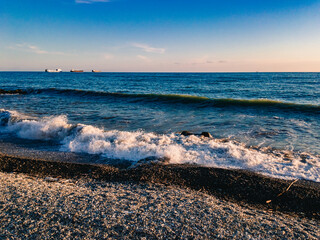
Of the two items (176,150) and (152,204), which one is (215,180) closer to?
(152,204)

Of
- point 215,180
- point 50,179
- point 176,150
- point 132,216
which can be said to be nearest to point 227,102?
point 176,150

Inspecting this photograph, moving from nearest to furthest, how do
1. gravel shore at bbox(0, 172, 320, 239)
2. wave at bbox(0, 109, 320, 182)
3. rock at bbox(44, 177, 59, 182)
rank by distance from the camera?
gravel shore at bbox(0, 172, 320, 239), rock at bbox(44, 177, 59, 182), wave at bbox(0, 109, 320, 182)

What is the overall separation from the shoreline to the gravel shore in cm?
37

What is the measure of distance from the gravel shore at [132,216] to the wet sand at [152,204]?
0.04 ft

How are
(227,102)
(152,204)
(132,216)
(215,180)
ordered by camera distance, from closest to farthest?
1. (132,216)
2. (152,204)
3. (215,180)
4. (227,102)

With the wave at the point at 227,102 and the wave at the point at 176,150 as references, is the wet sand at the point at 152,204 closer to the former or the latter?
the wave at the point at 176,150

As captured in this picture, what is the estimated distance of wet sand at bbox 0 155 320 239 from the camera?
9.64 feet

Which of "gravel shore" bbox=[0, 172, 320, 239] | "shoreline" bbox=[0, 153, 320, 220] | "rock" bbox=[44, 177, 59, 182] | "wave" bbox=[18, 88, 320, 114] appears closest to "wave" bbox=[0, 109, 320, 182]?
"shoreline" bbox=[0, 153, 320, 220]

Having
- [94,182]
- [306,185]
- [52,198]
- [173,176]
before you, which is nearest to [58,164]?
[94,182]

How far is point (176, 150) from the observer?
6734mm

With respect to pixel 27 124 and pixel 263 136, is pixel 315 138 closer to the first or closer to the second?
pixel 263 136

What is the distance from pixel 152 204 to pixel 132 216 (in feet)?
1.65

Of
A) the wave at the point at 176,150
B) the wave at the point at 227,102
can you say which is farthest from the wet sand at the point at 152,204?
the wave at the point at 227,102

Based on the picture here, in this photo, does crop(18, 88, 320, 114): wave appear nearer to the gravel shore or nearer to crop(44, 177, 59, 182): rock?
the gravel shore
